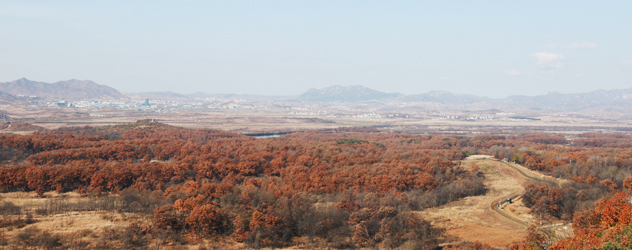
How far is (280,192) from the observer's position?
135 ft

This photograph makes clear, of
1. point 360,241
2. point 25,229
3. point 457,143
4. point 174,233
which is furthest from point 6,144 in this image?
point 457,143

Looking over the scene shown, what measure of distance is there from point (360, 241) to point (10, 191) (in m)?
40.2

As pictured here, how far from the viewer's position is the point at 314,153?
2712 inches

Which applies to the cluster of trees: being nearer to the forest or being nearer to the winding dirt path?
the forest

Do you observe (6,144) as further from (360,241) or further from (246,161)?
(360,241)

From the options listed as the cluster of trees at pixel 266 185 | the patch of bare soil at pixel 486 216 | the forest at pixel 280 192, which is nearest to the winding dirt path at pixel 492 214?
the patch of bare soil at pixel 486 216

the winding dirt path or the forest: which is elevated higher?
the forest

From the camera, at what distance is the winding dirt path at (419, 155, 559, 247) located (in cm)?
3228

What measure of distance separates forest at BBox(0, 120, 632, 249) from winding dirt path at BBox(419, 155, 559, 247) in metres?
1.67

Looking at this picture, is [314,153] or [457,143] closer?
[314,153]

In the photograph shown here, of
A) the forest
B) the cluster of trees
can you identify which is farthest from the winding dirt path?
the cluster of trees

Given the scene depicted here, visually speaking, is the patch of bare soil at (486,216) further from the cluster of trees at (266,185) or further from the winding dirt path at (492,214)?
the cluster of trees at (266,185)

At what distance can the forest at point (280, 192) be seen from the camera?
29.5m

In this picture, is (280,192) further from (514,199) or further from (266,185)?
(514,199)
